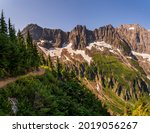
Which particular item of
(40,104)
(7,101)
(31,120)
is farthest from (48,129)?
(40,104)

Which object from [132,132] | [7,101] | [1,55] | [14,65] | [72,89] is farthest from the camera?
[72,89]

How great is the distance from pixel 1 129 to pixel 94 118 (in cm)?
253

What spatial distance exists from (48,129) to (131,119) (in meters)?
2.28

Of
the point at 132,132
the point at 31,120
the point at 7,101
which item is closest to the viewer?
the point at 132,132

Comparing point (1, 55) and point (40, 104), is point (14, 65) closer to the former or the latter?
point (1, 55)

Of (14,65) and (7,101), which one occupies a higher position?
(14,65)

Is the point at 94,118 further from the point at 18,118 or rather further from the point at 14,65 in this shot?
the point at 14,65

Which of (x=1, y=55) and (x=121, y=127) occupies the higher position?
(x=1, y=55)

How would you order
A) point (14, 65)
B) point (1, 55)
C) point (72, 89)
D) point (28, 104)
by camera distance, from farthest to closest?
point (72, 89) < point (14, 65) < point (1, 55) < point (28, 104)

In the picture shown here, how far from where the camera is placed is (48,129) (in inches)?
384

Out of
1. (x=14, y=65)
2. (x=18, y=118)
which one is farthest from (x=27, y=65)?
(x=18, y=118)

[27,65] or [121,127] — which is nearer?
[121,127]

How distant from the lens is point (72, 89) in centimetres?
6944

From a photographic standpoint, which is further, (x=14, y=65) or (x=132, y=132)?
(x=14, y=65)
